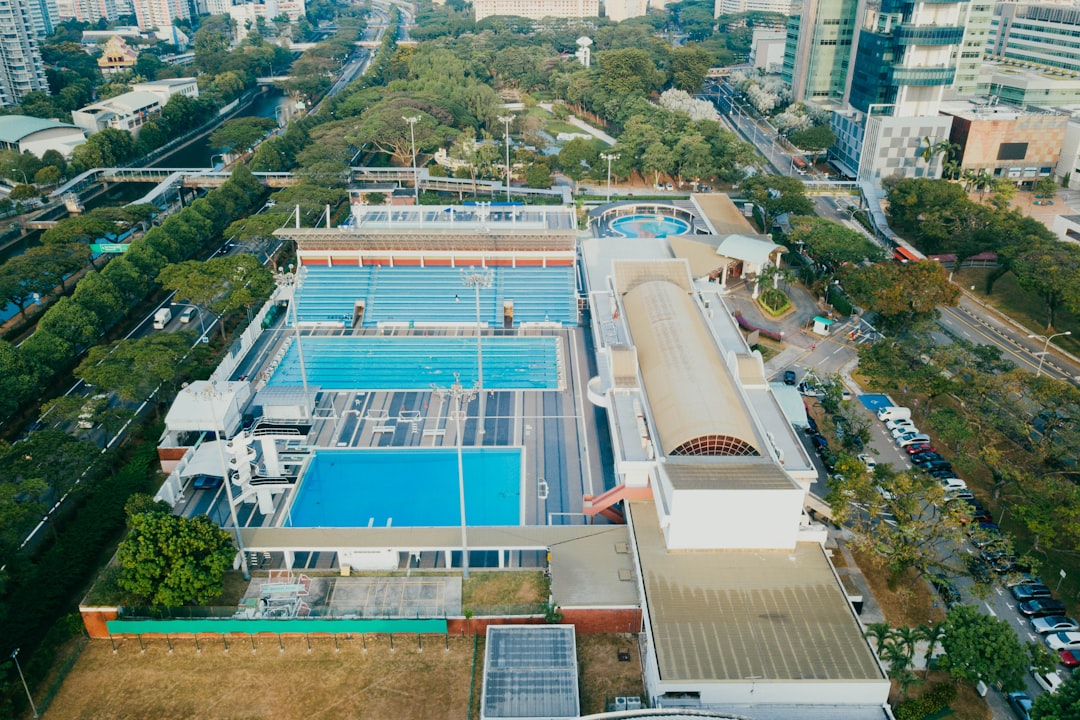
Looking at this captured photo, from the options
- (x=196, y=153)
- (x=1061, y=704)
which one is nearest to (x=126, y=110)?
(x=196, y=153)

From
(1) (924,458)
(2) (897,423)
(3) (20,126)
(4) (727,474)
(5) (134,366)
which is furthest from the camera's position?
(3) (20,126)

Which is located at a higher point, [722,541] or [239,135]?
[239,135]

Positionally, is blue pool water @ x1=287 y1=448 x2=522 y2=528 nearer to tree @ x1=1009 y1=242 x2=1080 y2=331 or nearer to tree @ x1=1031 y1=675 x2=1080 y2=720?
tree @ x1=1031 y1=675 x2=1080 y2=720

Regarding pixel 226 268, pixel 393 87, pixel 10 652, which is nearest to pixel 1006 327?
pixel 226 268

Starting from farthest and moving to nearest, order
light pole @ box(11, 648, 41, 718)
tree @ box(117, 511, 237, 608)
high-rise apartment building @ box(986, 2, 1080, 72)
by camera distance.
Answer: high-rise apartment building @ box(986, 2, 1080, 72) → tree @ box(117, 511, 237, 608) → light pole @ box(11, 648, 41, 718)

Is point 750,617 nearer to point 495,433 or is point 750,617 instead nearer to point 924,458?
point 495,433

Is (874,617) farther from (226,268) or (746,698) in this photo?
(226,268)

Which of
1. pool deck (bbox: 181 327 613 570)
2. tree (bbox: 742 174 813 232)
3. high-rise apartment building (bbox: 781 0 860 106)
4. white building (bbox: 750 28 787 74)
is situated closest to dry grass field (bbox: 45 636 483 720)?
pool deck (bbox: 181 327 613 570)

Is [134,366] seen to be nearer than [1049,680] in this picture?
No
